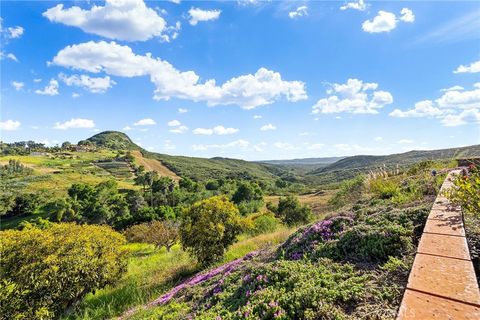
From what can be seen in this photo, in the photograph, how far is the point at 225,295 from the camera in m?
4.66

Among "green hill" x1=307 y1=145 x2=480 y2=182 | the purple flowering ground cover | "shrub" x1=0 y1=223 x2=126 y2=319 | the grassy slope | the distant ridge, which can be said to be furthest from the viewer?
the distant ridge

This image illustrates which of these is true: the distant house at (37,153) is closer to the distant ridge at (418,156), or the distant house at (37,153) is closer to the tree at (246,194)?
the tree at (246,194)

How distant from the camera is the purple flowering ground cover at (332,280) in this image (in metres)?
3.03

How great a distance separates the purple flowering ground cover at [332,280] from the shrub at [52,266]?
4481 mm

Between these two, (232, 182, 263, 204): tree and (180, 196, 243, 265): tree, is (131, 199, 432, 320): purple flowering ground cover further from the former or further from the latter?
(232, 182, 263, 204): tree

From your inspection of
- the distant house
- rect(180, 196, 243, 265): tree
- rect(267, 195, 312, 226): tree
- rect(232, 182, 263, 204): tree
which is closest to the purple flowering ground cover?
rect(180, 196, 243, 265): tree

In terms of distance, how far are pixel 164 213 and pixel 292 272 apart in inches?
2176

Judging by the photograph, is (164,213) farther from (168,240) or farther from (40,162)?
(40,162)

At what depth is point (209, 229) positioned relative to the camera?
11.8 metres

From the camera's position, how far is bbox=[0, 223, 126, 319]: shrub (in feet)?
26.9

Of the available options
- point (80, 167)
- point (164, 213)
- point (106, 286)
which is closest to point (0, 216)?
point (164, 213)

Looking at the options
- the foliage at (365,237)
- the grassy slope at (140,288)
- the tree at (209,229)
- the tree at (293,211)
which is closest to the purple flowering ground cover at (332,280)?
the foliage at (365,237)

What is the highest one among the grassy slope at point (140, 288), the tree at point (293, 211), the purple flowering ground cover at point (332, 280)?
the purple flowering ground cover at point (332, 280)

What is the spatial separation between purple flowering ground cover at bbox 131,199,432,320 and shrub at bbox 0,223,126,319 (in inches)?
176
